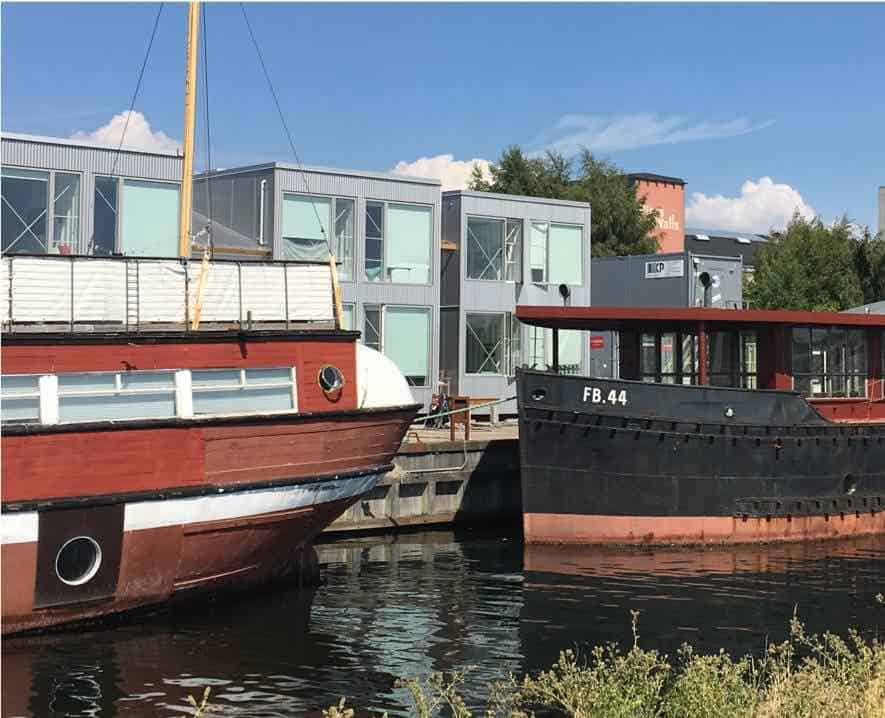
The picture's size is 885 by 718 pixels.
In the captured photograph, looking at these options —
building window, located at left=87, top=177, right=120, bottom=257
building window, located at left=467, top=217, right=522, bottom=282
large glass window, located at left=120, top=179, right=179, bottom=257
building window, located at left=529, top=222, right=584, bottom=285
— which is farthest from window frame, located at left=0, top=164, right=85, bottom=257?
building window, located at left=529, top=222, right=584, bottom=285

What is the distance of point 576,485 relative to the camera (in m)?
23.2

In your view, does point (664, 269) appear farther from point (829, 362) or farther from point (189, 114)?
point (189, 114)

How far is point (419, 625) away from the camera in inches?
656

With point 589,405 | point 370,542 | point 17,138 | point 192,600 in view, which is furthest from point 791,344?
point 17,138

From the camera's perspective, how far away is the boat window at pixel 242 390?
55.4 feet

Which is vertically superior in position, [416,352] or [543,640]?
[416,352]

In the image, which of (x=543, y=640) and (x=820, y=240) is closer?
(x=543, y=640)

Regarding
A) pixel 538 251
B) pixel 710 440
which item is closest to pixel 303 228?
pixel 538 251

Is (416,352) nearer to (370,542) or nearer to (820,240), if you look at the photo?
(370,542)

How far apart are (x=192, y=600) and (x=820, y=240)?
46.3 metres

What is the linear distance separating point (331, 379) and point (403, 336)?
57.7 feet

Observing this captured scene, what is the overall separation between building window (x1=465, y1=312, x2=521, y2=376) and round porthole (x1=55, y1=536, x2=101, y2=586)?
22132 millimetres

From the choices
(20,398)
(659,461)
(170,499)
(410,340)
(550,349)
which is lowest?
(170,499)

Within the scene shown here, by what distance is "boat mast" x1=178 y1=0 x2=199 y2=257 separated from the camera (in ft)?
63.4
